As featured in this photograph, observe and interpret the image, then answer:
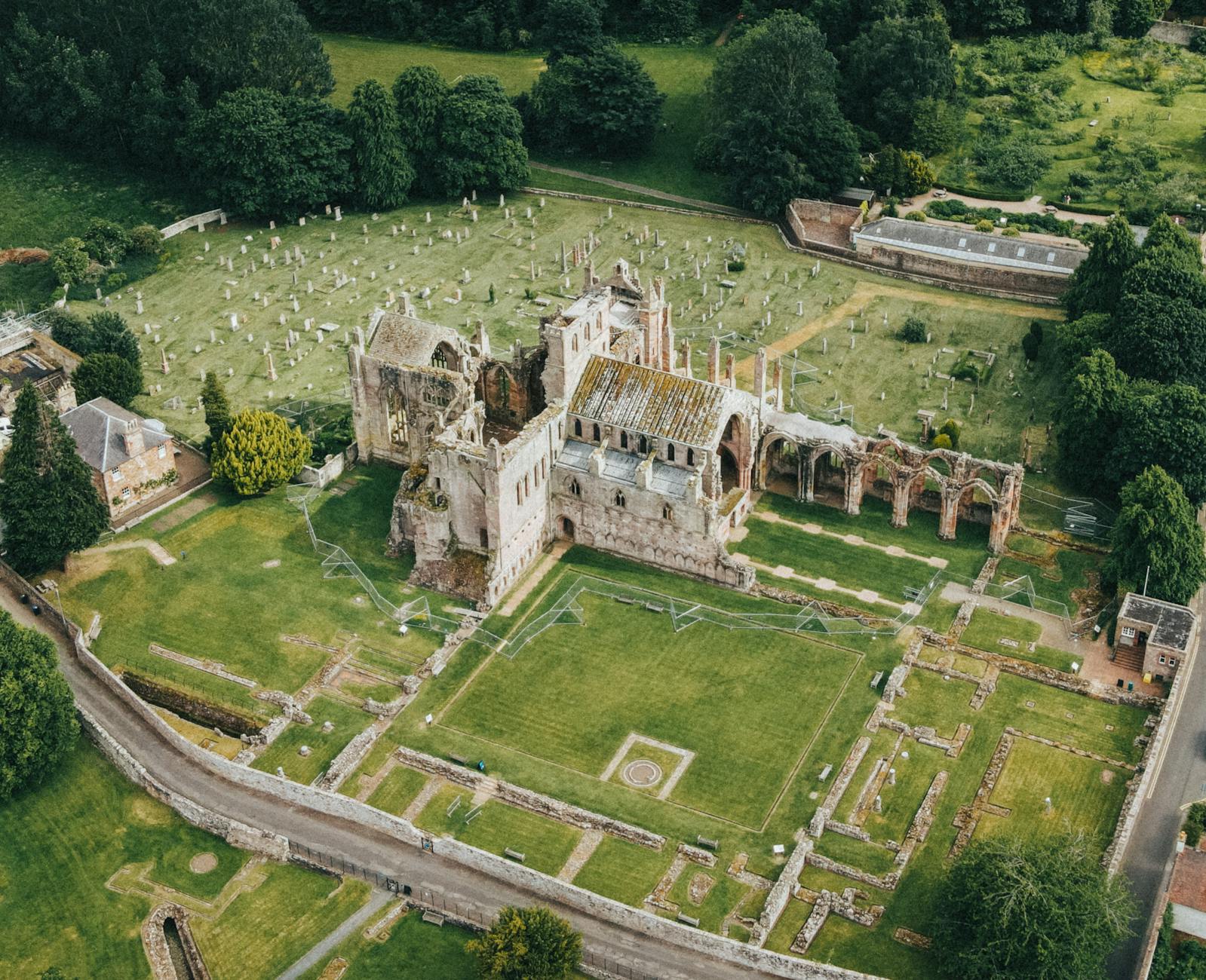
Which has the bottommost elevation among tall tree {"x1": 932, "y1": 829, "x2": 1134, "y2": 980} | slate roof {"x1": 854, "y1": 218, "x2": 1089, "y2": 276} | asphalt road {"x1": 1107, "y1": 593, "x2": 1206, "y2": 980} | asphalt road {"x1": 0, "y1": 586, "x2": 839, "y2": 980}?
asphalt road {"x1": 0, "y1": 586, "x2": 839, "y2": 980}

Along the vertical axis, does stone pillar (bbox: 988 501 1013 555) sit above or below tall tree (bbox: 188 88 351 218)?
below

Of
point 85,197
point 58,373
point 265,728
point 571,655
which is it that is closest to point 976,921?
point 571,655

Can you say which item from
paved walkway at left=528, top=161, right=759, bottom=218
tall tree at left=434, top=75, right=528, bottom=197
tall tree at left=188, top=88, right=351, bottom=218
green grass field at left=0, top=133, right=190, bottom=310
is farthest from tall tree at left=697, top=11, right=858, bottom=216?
green grass field at left=0, top=133, right=190, bottom=310

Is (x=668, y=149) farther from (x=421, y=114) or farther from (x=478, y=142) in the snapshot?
(x=421, y=114)

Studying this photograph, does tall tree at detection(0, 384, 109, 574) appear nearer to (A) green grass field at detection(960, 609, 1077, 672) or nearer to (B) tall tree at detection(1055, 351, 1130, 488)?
(A) green grass field at detection(960, 609, 1077, 672)

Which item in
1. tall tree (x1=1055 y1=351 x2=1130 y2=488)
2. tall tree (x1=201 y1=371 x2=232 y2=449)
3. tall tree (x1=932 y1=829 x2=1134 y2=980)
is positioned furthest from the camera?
tall tree (x1=201 y1=371 x2=232 y2=449)

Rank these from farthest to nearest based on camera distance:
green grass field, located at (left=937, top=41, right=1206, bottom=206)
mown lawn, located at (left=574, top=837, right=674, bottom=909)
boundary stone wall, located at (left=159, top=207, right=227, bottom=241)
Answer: green grass field, located at (left=937, top=41, right=1206, bottom=206)
boundary stone wall, located at (left=159, top=207, right=227, bottom=241)
mown lawn, located at (left=574, top=837, right=674, bottom=909)

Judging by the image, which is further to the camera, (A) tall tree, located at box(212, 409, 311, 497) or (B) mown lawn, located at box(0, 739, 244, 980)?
(A) tall tree, located at box(212, 409, 311, 497)

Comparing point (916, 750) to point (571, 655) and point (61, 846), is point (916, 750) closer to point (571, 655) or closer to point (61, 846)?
point (571, 655)
